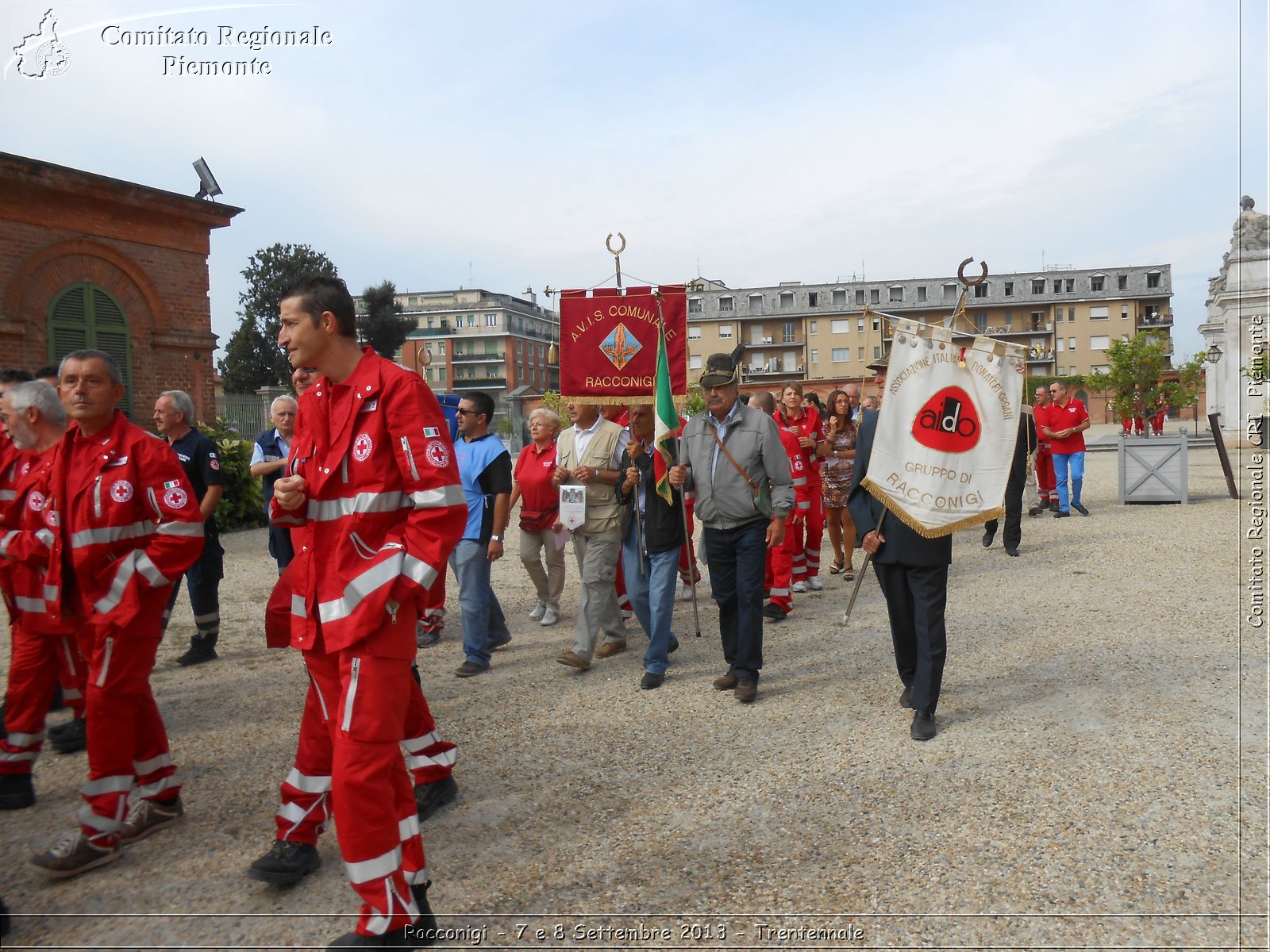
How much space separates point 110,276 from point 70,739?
513 inches

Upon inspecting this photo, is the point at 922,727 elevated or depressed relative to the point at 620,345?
depressed

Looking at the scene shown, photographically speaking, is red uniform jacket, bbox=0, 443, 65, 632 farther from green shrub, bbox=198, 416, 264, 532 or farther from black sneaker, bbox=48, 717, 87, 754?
green shrub, bbox=198, 416, 264, 532

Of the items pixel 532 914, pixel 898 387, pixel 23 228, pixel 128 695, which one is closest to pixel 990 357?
pixel 898 387

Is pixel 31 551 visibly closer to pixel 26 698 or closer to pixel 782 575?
pixel 26 698

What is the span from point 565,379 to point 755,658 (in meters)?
2.86

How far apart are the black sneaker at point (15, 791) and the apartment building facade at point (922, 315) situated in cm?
7656

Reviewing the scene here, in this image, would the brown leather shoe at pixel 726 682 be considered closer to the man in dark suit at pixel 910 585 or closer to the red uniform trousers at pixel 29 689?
the man in dark suit at pixel 910 585

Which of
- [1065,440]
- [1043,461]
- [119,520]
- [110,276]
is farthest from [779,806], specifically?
[110,276]

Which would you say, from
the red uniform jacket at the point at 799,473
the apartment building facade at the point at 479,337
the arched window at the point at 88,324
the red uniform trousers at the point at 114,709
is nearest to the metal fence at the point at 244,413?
the arched window at the point at 88,324

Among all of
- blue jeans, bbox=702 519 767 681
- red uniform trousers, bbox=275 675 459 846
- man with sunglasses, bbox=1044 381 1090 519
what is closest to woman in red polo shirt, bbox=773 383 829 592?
blue jeans, bbox=702 519 767 681

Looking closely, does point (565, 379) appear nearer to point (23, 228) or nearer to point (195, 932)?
point (195, 932)

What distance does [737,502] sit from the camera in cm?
571

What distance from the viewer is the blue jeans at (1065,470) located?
46.0ft

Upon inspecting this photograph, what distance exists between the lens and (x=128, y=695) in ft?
12.1
